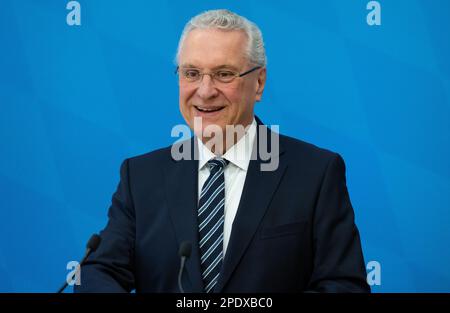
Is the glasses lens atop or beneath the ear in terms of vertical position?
beneath

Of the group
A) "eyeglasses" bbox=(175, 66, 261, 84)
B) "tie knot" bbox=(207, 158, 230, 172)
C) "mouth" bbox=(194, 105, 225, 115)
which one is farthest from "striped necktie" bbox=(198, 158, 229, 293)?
"eyeglasses" bbox=(175, 66, 261, 84)

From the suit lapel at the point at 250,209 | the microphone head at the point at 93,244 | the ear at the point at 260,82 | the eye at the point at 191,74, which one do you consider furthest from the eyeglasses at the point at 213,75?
the microphone head at the point at 93,244

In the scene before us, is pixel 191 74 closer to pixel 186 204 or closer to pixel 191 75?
pixel 191 75

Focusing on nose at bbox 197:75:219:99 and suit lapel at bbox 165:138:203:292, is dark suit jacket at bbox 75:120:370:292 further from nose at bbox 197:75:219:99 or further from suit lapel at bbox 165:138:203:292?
nose at bbox 197:75:219:99

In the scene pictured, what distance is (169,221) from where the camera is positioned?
2.06 metres

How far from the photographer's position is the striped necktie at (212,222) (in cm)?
197

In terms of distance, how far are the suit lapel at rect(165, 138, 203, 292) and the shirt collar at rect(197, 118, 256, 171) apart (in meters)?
0.03

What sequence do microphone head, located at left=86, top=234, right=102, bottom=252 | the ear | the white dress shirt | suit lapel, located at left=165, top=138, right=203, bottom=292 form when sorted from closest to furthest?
microphone head, located at left=86, top=234, right=102, bottom=252 < suit lapel, located at left=165, top=138, right=203, bottom=292 < the white dress shirt < the ear

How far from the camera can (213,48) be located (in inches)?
82.0

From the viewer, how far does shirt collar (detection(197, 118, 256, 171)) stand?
2.15 m

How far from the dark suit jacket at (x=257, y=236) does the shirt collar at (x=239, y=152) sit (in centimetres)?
4

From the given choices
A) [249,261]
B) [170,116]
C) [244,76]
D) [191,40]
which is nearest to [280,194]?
[249,261]

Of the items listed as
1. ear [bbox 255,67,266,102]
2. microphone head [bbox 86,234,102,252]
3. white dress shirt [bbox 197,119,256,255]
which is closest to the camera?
microphone head [bbox 86,234,102,252]

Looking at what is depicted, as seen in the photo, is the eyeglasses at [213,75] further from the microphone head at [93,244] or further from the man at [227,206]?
the microphone head at [93,244]
